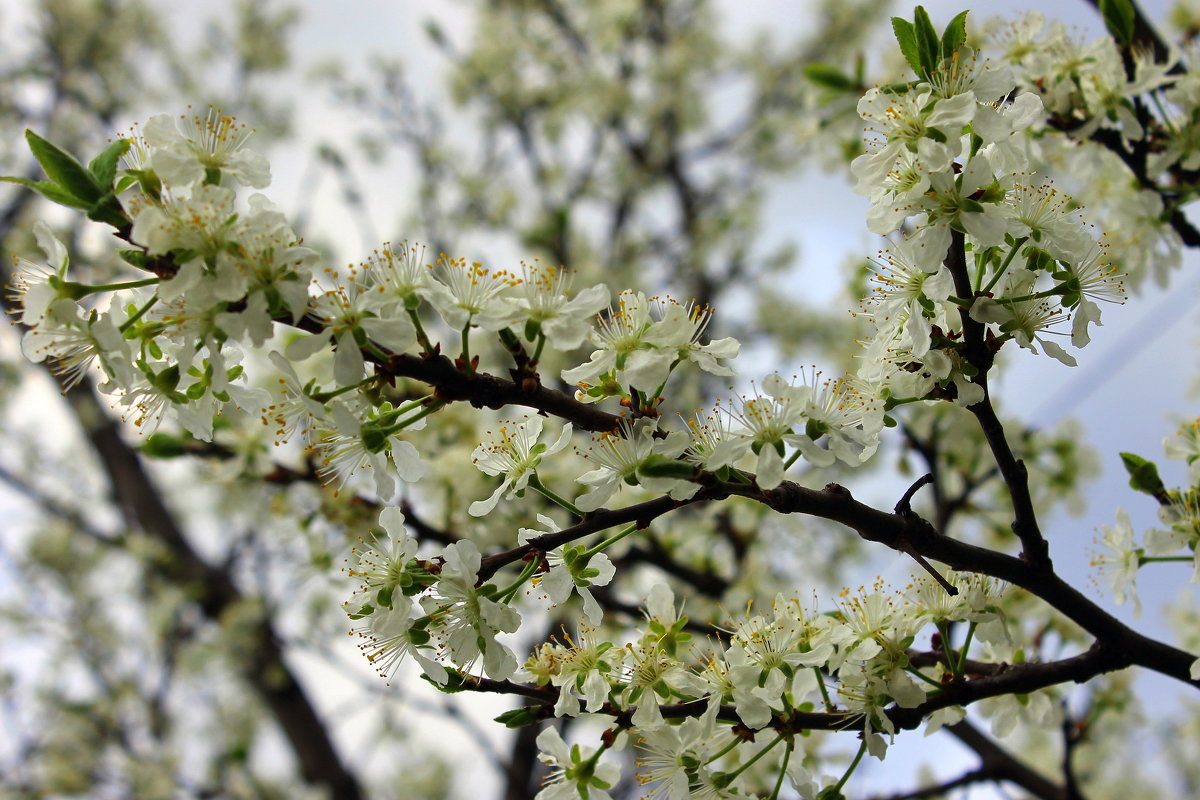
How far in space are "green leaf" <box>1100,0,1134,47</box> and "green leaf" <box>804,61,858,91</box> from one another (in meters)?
0.77

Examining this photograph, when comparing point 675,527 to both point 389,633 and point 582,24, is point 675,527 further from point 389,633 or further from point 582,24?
point 582,24

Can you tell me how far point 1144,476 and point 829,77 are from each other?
1679mm

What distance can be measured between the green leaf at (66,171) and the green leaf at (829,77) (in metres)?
2.20

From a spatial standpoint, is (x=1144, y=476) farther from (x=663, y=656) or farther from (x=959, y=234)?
(x=663, y=656)

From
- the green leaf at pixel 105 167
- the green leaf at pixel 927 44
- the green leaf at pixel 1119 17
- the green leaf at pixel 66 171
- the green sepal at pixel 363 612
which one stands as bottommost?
the green sepal at pixel 363 612

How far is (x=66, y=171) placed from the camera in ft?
3.54

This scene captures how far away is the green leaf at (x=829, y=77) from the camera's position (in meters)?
2.65

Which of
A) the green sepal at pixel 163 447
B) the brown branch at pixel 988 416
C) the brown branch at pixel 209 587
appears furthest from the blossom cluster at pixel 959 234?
the brown branch at pixel 209 587

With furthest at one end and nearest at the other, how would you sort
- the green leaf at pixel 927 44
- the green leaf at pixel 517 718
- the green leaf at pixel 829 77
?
the green leaf at pixel 829 77 < the green leaf at pixel 517 718 < the green leaf at pixel 927 44

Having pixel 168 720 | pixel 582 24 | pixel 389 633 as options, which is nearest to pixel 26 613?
pixel 168 720

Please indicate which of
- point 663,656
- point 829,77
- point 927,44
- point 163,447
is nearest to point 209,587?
point 163,447

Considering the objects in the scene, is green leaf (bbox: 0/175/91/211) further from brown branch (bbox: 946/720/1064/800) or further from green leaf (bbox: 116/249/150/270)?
brown branch (bbox: 946/720/1064/800)

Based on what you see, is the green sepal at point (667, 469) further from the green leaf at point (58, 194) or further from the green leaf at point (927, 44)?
the green leaf at point (58, 194)

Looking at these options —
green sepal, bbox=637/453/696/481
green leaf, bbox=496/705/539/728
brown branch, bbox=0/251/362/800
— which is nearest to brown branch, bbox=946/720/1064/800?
green leaf, bbox=496/705/539/728
